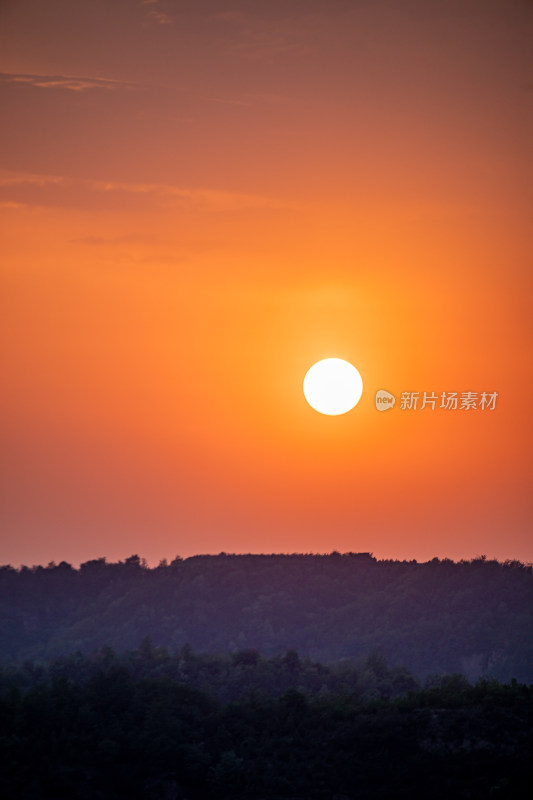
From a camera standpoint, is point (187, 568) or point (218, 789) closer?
point (218, 789)

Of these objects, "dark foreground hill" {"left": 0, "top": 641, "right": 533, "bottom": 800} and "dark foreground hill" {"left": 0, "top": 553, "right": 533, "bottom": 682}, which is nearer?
"dark foreground hill" {"left": 0, "top": 641, "right": 533, "bottom": 800}

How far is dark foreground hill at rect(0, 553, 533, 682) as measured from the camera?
5384 inches

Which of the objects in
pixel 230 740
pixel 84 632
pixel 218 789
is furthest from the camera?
pixel 84 632

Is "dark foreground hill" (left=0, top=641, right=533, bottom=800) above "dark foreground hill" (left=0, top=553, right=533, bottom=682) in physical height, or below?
below

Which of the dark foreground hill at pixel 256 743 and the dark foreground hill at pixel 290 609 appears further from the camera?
the dark foreground hill at pixel 290 609

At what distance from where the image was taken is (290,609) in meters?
154

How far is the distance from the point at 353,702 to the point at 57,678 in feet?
57.7

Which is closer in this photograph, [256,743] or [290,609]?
[256,743]

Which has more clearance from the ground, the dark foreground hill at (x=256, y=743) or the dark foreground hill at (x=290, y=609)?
the dark foreground hill at (x=290, y=609)

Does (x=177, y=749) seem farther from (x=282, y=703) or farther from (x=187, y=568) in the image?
(x=187, y=568)

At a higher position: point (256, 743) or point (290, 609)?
point (290, 609)

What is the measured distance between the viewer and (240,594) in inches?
6216

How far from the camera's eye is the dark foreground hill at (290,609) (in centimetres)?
13675

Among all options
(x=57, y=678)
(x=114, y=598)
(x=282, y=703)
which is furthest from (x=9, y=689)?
(x=114, y=598)
